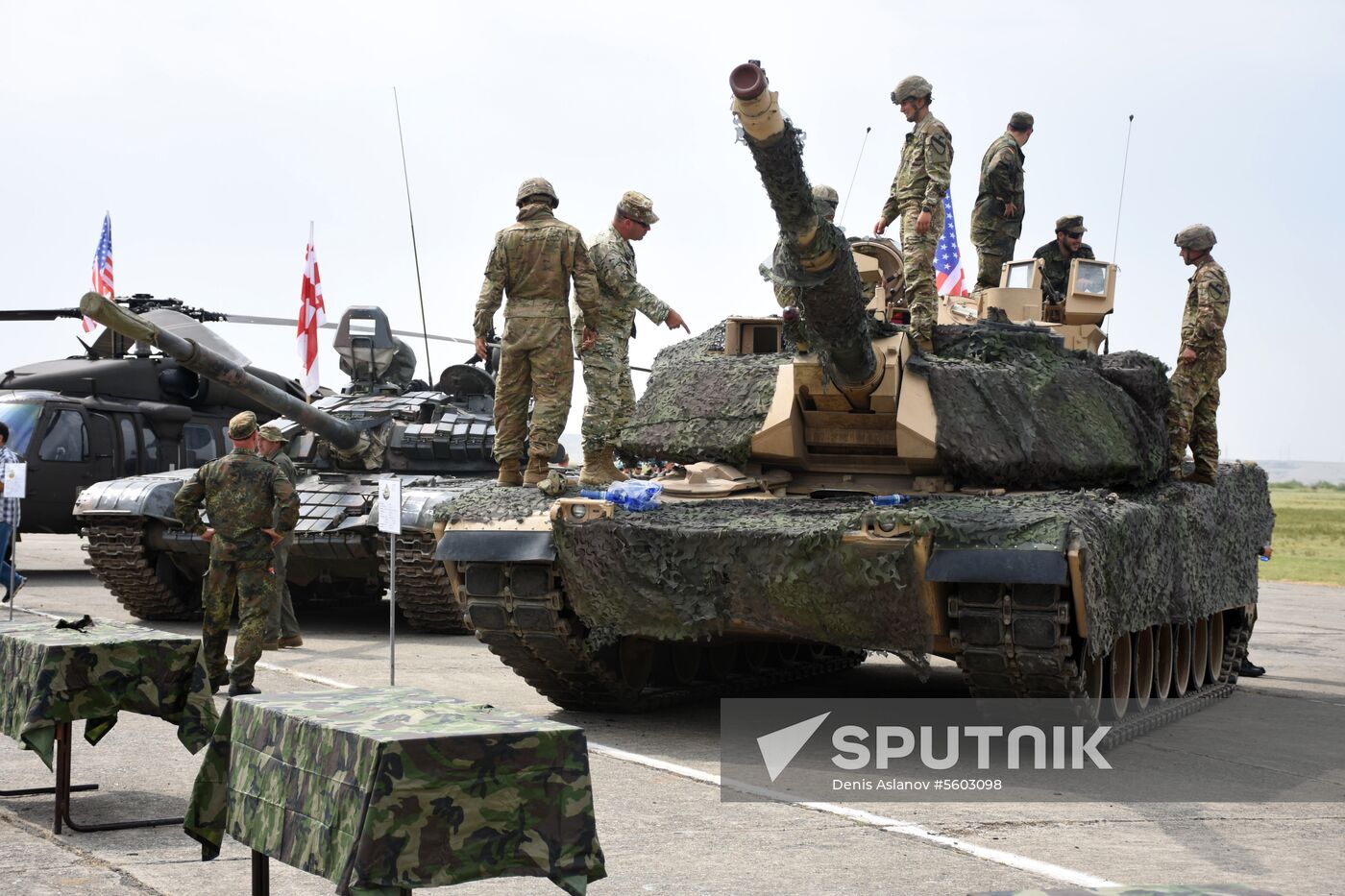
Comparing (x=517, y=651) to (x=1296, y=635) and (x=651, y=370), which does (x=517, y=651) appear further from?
(x=1296, y=635)

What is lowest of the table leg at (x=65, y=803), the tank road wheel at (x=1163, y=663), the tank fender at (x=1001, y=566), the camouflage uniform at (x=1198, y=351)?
the table leg at (x=65, y=803)

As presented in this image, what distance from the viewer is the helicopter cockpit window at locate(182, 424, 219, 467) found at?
19.8 meters

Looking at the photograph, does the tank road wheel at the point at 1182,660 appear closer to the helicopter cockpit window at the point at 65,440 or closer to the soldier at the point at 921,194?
the soldier at the point at 921,194

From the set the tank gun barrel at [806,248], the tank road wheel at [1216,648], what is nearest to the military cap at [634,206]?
the tank gun barrel at [806,248]

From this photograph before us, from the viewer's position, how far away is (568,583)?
27.6ft

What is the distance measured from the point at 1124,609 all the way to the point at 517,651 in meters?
3.26

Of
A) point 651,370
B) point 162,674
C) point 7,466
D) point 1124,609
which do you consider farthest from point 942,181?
point 7,466

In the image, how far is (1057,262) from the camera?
11773 mm

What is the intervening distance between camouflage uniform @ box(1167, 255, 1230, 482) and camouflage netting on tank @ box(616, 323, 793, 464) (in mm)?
2771

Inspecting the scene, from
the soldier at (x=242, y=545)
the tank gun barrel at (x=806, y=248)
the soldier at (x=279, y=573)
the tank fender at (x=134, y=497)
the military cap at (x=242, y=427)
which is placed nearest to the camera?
the tank gun barrel at (x=806, y=248)

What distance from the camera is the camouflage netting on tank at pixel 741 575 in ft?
25.1

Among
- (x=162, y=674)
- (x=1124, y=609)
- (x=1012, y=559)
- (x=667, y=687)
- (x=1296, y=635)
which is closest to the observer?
(x=162, y=674)

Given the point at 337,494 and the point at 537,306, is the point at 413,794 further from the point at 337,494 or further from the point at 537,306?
the point at 337,494

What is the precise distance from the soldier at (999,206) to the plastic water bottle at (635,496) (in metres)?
4.48
